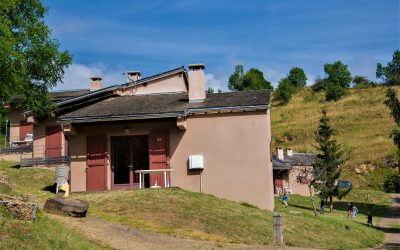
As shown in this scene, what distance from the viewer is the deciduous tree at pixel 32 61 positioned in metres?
22.0

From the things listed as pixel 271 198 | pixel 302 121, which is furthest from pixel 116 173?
pixel 302 121

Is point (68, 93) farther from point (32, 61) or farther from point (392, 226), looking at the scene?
point (392, 226)

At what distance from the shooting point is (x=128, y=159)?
72.7 feet

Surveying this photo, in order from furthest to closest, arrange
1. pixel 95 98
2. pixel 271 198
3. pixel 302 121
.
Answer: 1. pixel 302 121
2. pixel 95 98
3. pixel 271 198

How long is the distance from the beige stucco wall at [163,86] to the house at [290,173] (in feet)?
69.0

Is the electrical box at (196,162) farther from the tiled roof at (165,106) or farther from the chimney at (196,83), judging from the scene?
the chimney at (196,83)

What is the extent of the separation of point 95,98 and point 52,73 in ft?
9.89

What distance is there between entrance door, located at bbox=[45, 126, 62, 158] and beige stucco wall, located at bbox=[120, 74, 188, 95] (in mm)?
5435

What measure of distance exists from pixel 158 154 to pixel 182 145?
1109mm

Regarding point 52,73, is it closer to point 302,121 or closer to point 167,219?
point 167,219

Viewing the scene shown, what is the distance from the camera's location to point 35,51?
82.4ft

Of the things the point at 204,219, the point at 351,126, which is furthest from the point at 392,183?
the point at 204,219

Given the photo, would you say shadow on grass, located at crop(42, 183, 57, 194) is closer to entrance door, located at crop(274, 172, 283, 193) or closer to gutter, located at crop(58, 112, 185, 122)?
gutter, located at crop(58, 112, 185, 122)

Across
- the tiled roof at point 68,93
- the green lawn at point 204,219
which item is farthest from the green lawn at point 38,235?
the tiled roof at point 68,93
